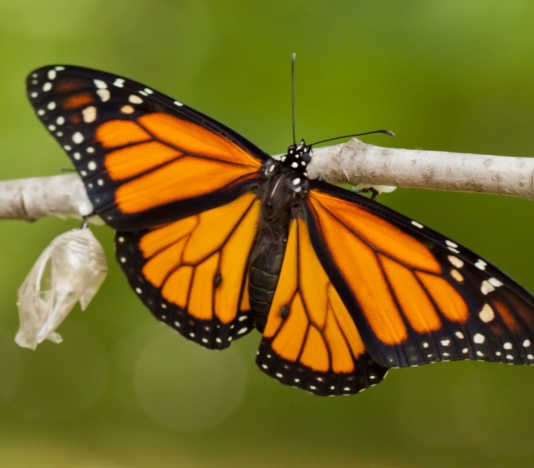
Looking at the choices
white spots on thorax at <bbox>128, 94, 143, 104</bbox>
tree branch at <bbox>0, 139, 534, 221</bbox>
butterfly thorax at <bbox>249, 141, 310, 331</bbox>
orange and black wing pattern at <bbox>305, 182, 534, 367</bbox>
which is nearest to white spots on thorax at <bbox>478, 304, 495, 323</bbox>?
orange and black wing pattern at <bbox>305, 182, 534, 367</bbox>

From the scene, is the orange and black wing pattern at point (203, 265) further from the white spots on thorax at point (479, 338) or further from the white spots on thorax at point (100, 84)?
the white spots on thorax at point (479, 338)

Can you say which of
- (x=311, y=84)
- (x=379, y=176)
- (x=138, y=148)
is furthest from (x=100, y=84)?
(x=311, y=84)

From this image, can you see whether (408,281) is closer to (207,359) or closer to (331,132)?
(331,132)

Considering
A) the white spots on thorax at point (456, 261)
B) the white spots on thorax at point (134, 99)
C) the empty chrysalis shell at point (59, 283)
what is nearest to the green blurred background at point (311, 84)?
the empty chrysalis shell at point (59, 283)

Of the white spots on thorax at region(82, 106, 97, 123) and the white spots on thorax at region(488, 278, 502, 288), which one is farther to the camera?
the white spots on thorax at region(82, 106, 97, 123)

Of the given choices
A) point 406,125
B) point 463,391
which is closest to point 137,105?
point 406,125

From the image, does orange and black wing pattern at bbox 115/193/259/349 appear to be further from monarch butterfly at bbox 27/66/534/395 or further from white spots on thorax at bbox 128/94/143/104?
white spots on thorax at bbox 128/94/143/104
